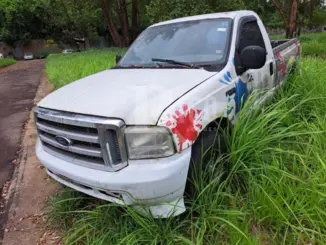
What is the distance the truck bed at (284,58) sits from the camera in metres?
4.52

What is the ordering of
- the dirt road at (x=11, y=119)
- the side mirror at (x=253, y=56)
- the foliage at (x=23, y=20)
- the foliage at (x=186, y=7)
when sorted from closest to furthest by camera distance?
the side mirror at (x=253, y=56) < the dirt road at (x=11, y=119) < the foliage at (x=186, y=7) < the foliage at (x=23, y=20)

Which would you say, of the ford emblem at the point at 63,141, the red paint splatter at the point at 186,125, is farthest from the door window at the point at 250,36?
the ford emblem at the point at 63,141

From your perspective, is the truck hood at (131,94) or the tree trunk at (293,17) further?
the tree trunk at (293,17)

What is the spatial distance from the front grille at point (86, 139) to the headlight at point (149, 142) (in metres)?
0.07

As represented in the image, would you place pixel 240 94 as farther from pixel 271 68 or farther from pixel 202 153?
pixel 271 68

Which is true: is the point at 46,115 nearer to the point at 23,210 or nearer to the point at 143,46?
the point at 23,210

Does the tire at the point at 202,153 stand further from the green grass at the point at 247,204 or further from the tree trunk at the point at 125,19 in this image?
the tree trunk at the point at 125,19

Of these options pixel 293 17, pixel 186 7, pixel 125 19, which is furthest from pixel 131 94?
pixel 125 19

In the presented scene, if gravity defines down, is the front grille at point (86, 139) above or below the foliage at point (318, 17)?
above

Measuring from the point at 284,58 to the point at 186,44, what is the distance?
6.58 feet

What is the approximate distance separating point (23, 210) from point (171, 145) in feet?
7.17

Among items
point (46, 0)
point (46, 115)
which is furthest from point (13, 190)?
point (46, 0)

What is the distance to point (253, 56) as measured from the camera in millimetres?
3076

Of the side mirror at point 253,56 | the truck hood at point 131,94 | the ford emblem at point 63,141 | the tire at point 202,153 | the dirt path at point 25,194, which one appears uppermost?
the side mirror at point 253,56
